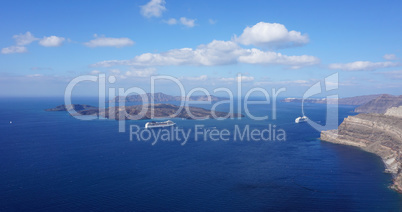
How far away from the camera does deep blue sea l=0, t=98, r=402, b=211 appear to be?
75.0 ft

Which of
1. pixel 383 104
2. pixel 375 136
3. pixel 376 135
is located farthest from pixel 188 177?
pixel 383 104

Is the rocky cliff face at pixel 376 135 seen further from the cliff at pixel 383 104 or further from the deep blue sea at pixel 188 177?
the cliff at pixel 383 104

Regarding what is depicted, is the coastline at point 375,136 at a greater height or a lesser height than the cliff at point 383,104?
lesser

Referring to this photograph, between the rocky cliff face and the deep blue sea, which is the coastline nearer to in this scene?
the rocky cliff face

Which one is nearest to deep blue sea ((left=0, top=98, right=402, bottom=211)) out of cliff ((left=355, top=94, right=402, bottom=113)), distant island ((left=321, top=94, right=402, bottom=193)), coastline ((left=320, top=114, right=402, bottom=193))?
coastline ((left=320, top=114, right=402, bottom=193))

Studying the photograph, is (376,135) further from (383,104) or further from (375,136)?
(383,104)

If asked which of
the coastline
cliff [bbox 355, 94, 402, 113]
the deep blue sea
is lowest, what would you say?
the deep blue sea

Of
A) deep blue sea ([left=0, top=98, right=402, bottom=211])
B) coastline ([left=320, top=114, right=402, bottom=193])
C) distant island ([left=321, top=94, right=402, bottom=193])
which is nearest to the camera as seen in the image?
deep blue sea ([left=0, top=98, right=402, bottom=211])

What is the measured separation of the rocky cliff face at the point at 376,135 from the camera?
3870cm

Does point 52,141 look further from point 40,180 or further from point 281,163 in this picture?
point 281,163

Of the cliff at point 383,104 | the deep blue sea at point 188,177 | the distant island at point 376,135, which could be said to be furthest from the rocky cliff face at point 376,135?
the cliff at point 383,104

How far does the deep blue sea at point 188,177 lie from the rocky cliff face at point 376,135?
2245 mm

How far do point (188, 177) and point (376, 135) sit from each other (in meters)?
36.5

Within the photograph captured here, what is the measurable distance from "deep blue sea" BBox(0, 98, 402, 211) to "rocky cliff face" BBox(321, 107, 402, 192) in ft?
7.37
